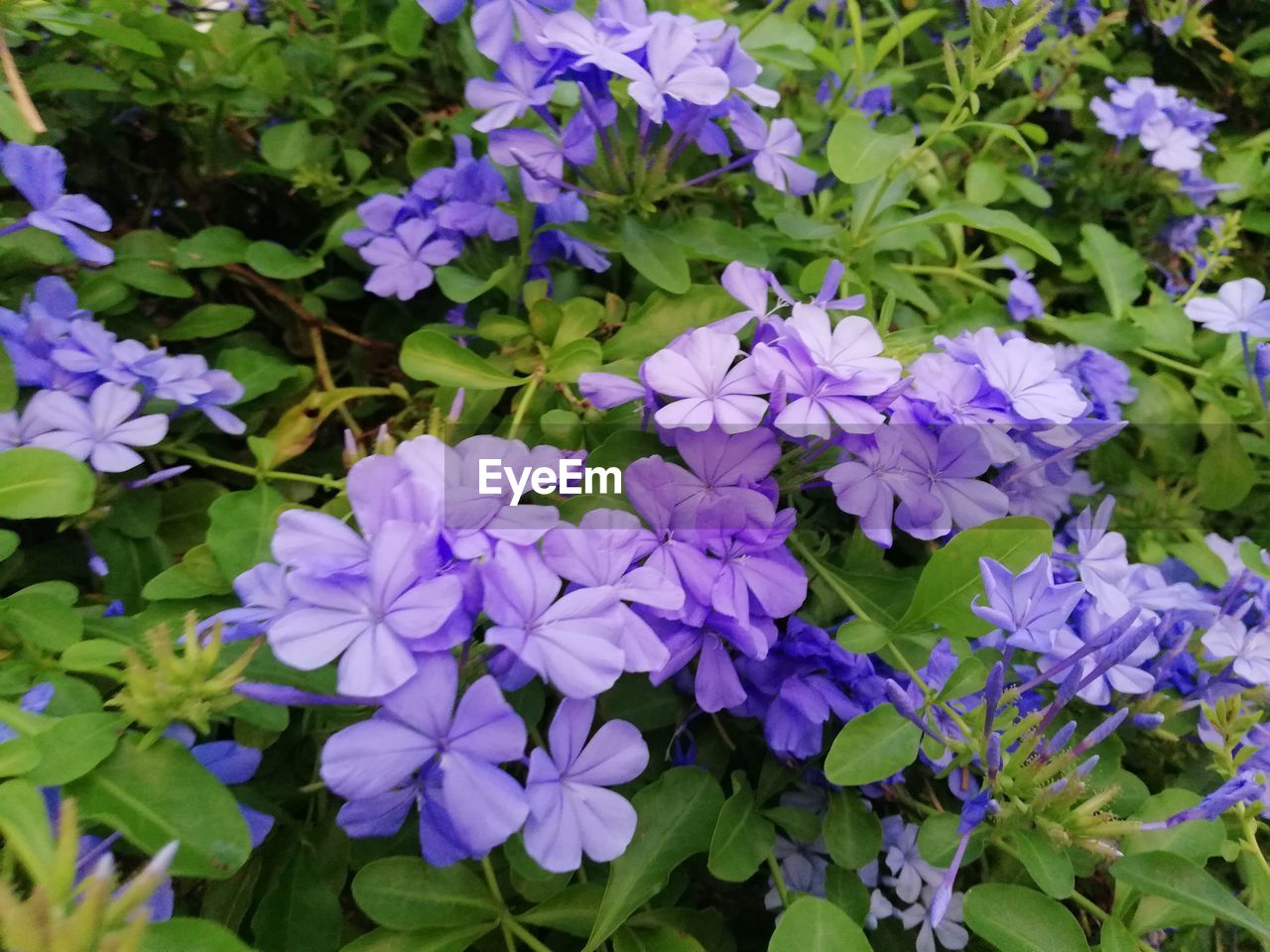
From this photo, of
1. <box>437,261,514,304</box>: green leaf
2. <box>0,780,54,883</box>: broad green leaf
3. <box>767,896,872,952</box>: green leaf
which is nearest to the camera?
<box>0,780,54,883</box>: broad green leaf

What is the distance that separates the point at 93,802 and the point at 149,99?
862mm

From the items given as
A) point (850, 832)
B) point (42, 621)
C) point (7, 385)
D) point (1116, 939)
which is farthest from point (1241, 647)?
point (7, 385)

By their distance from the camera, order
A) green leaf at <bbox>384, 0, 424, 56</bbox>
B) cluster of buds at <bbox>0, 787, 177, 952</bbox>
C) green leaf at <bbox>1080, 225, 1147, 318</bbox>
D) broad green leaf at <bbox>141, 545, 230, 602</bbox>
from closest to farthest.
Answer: cluster of buds at <bbox>0, 787, 177, 952</bbox> < broad green leaf at <bbox>141, 545, 230, 602</bbox> < green leaf at <bbox>384, 0, 424, 56</bbox> < green leaf at <bbox>1080, 225, 1147, 318</bbox>

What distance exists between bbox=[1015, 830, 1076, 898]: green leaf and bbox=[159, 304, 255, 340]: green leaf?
991 mm

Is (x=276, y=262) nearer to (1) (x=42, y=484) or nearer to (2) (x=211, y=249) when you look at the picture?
(2) (x=211, y=249)

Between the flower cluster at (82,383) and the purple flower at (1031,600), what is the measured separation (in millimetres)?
777

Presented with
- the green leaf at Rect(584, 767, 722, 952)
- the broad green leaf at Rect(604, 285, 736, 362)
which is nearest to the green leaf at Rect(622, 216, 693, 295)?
the broad green leaf at Rect(604, 285, 736, 362)

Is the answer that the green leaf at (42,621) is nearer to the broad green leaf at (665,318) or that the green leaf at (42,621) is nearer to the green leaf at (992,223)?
the broad green leaf at (665,318)

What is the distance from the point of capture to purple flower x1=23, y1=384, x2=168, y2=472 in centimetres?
80

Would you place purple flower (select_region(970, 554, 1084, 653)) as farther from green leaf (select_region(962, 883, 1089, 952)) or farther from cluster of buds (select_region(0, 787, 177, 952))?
cluster of buds (select_region(0, 787, 177, 952))

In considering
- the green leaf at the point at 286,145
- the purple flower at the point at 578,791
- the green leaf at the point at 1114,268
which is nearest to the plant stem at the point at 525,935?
the purple flower at the point at 578,791

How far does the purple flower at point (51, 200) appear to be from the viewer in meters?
0.86

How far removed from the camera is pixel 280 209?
124 cm

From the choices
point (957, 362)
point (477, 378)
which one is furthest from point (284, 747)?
point (957, 362)
